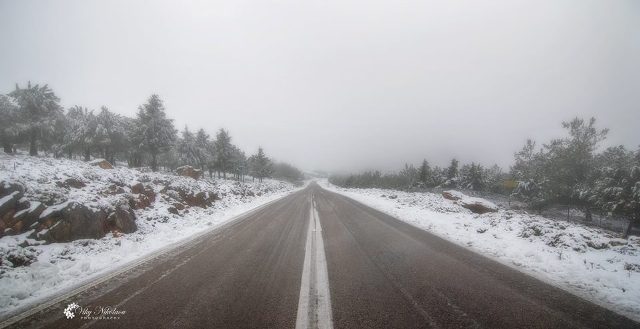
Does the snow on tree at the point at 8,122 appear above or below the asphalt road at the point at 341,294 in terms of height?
above

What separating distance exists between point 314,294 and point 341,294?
1.46 ft

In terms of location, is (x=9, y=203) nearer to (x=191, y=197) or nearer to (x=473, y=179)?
(x=191, y=197)

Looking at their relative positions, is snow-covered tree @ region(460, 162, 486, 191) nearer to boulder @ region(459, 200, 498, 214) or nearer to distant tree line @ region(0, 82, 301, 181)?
boulder @ region(459, 200, 498, 214)

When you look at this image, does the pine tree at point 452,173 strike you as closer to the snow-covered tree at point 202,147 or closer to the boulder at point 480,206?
the boulder at point 480,206

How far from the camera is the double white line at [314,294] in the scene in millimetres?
3488

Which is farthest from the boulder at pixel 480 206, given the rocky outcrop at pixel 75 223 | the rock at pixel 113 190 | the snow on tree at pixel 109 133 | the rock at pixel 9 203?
the snow on tree at pixel 109 133

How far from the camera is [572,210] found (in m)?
43.4

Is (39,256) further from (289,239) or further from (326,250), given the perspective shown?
(326,250)

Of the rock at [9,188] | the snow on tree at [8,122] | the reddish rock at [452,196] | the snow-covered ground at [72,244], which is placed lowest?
the snow-covered ground at [72,244]

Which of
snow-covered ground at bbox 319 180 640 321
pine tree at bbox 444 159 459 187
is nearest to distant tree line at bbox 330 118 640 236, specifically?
pine tree at bbox 444 159 459 187

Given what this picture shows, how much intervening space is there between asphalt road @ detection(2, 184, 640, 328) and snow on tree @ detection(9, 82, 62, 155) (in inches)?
1440

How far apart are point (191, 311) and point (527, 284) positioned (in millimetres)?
5718

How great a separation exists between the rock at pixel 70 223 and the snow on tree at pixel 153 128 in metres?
31.0

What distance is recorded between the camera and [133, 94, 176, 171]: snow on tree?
117ft
